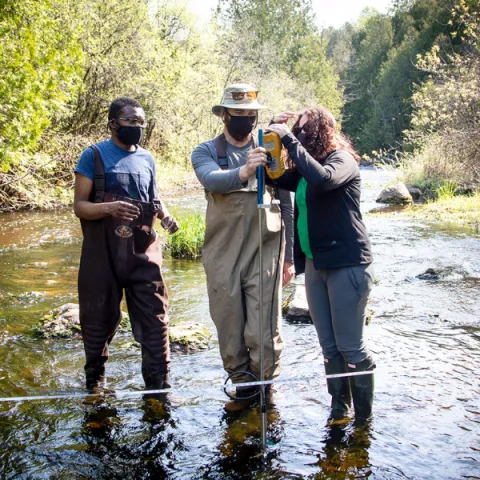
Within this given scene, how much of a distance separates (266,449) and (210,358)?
1.88 meters

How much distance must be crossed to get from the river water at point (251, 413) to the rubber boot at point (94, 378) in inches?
4.3

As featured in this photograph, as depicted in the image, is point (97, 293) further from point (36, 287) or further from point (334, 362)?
point (36, 287)

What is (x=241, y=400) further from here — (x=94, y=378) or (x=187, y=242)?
(x=187, y=242)

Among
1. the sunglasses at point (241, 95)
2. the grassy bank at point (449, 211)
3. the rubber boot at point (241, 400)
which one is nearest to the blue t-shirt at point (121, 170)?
the sunglasses at point (241, 95)

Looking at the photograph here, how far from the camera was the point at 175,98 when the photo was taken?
22641 mm

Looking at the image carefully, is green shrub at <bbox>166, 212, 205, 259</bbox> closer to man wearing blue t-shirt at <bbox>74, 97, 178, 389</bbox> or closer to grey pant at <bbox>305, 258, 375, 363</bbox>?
man wearing blue t-shirt at <bbox>74, 97, 178, 389</bbox>

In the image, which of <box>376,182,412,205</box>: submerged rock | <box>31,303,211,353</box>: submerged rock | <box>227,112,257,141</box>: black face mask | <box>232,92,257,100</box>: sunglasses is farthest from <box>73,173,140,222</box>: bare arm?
<box>376,182,412,205</box>: submerged rock

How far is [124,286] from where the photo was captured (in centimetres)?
414

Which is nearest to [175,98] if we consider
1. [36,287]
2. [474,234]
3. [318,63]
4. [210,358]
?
[474,234]

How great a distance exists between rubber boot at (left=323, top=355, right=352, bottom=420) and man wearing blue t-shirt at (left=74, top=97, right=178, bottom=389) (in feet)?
3.83

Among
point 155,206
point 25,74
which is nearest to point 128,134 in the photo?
point 155,206

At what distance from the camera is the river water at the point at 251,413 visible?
3428 mm

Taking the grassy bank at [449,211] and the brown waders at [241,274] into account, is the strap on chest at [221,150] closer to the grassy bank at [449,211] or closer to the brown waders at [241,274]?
the brown waders at [241,274]

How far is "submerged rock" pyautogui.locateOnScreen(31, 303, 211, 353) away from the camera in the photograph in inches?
223
